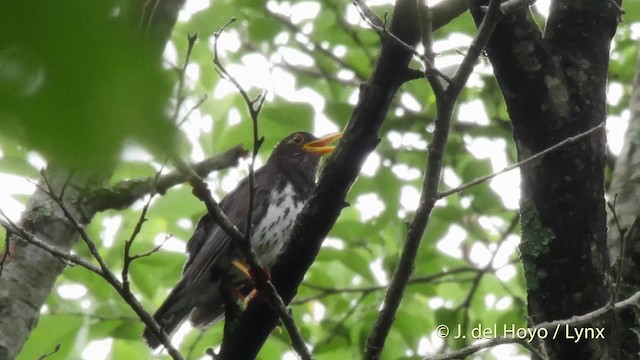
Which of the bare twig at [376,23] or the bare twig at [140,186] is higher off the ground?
the bare twig at [140,186]

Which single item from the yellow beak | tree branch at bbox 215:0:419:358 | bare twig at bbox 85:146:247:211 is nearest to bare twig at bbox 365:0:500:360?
tree branch at bbox 215:0:419:358

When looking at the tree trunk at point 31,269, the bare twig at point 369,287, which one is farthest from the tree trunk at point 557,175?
the bare twig at point 369,287

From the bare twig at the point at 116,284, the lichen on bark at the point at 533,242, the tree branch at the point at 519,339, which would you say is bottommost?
the tree branch at the point at 519,339

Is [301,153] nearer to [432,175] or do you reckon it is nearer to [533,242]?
[533,242]

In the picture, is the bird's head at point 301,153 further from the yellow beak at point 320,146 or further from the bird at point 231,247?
the bird at point 231,247

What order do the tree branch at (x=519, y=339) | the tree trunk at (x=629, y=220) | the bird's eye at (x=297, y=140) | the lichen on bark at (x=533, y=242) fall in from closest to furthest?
the tree branch at (x=519, y=339), the lichen on bark at (x=533, y=242), the tree trunk at (x=629, y=220), the bird's eye at (x=297, y=140)

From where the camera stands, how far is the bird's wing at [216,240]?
513cm

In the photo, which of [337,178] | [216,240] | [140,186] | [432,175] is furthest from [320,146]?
[432,175]

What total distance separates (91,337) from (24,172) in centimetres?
287

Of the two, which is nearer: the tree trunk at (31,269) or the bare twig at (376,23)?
the bare twig at (376,23)

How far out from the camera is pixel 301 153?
6508mm

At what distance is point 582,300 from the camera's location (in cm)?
300

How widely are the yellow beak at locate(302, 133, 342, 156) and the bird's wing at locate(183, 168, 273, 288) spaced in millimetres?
616

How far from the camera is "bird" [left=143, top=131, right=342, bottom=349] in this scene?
513 centimetres
